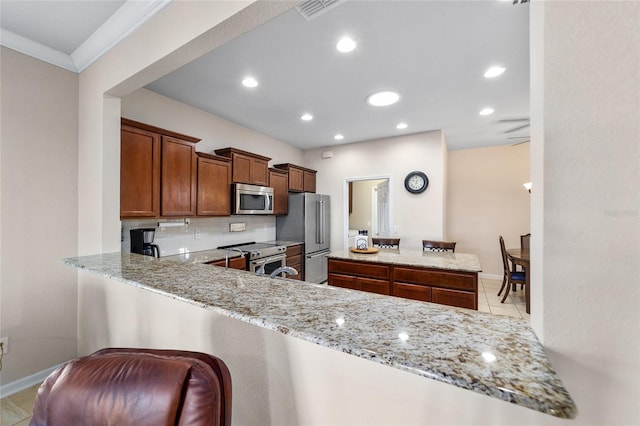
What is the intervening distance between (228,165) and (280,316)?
3.12m

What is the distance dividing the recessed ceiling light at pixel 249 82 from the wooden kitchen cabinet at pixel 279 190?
165 centimetres

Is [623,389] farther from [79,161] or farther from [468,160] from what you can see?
[468,160]

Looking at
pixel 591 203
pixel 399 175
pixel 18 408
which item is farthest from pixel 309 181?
pixel 591 203

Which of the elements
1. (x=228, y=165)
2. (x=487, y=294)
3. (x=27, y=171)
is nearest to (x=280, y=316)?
(x=27, y=171)

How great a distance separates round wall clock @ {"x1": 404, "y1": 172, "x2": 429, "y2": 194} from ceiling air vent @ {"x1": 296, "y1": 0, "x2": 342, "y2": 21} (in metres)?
3.27

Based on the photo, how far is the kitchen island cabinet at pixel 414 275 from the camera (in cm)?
247

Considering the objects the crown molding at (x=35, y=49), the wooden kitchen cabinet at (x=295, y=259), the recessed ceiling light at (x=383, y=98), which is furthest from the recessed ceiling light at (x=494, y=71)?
the crown molding at (x=35, y=49)

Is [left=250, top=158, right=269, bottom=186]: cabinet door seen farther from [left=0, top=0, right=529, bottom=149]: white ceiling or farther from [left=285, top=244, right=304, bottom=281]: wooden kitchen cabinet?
[left=285, top=244, right=304, bottom=281]: wooden kitchen cabinet

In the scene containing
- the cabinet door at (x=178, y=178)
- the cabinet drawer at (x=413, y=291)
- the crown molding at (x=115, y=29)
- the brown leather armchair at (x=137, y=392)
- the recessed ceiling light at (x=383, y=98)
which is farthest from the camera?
the recessed ceiling light at (x=383, y=98)

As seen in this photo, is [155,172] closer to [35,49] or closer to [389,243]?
[35,49]

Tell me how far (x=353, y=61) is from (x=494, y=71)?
1441 mm

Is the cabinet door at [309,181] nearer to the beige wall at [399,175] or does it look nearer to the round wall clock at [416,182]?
the beige wall at [399,175]

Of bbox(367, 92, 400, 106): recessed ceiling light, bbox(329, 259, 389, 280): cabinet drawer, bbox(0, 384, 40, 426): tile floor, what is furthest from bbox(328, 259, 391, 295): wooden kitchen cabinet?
bbox(0, 384, 40, 426): tile floor

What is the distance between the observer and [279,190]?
4504 mm
